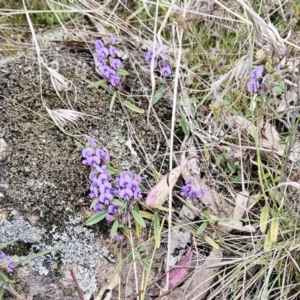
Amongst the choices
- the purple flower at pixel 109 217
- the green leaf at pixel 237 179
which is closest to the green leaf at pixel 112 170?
the purple flower at pixel 109 217

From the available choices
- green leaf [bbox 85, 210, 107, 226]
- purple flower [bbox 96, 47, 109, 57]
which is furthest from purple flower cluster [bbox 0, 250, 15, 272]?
purple flower [bbox 96, 47, 109, 57]

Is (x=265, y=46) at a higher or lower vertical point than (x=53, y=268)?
higher

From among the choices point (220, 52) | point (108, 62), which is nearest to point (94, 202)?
point (108, 62)

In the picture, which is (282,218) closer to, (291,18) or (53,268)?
(53,268)

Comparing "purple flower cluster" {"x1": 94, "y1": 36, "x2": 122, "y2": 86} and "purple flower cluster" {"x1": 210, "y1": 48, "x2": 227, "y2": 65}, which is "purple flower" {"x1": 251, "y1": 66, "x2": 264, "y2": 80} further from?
"purple flower cluster" {"x1": 94, "y1": 36, "x2": 122, "y2": 86}

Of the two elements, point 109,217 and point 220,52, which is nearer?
point 109,217

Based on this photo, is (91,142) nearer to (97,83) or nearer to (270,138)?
(97,83)

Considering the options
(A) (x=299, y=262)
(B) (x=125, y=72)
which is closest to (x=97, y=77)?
(B) (x=125, y=72)
